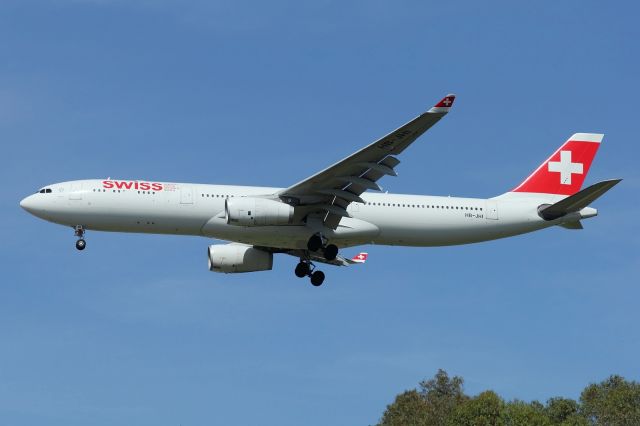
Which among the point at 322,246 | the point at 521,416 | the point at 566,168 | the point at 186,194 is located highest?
the point at 566,168

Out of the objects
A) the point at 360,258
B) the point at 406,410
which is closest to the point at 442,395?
the point at 406,410

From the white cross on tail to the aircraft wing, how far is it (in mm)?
12952

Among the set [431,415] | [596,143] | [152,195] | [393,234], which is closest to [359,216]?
[393,234]

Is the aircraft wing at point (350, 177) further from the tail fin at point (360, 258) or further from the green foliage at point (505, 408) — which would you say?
the green foliage at point (505, 408)

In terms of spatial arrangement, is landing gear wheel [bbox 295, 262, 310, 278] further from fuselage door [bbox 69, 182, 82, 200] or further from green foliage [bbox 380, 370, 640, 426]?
green foliage [bbox 380, 370, 640, 426]

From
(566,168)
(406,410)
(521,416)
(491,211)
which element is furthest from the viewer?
(406,410)

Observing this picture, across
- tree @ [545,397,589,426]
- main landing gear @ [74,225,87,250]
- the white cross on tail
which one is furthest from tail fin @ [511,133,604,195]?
tree @ [545,397,589,426]

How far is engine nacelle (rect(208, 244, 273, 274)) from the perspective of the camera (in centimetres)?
5738

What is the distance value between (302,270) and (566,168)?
14872 mm

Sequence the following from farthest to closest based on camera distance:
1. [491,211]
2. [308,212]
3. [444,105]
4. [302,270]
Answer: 1. [302,270]
2. [491,211]
3. [308,212]
4. [444,105]

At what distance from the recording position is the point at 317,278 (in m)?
57.2

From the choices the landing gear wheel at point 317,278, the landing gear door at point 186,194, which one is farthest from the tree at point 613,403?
the landing gear door at point 186,194

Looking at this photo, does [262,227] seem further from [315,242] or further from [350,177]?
[350,177]

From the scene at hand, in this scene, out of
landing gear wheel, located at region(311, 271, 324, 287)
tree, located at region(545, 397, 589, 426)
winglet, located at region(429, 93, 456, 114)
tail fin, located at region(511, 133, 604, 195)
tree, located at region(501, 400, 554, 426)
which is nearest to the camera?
winglet, located at region(429, 93, 456, 114)
